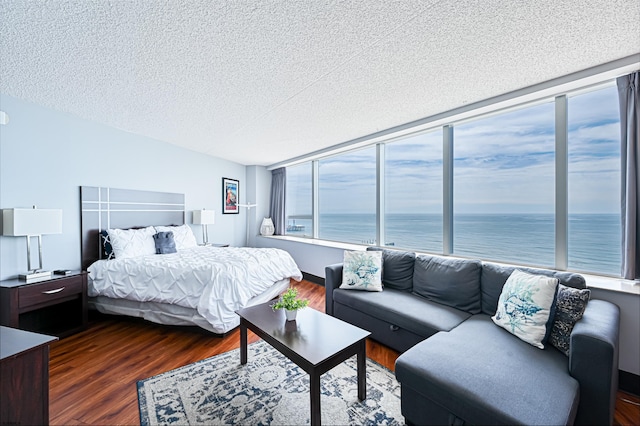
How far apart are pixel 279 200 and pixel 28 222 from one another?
3952 millimetres

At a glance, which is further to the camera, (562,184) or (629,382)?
(562,184)

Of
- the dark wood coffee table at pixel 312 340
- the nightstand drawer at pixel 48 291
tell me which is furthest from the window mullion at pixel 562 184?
the nightstand drawer at pixel 48 291

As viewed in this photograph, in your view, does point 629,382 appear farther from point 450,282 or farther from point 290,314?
point 290,314

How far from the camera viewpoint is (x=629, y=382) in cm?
182

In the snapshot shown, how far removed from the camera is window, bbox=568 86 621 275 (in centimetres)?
221

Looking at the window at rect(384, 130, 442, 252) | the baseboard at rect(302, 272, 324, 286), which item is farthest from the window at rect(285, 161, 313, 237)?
the window at rect(384, 130, 442, 252)

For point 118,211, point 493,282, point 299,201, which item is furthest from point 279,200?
point 493,282

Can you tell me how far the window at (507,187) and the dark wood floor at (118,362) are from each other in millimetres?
1388

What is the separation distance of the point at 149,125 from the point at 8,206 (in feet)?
5.41

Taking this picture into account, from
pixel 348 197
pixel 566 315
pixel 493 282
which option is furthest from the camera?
pixel 348 197

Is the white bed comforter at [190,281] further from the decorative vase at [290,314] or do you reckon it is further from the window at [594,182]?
the window at [594,182]

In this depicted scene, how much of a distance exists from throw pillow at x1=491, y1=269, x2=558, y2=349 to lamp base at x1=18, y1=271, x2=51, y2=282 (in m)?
4.18

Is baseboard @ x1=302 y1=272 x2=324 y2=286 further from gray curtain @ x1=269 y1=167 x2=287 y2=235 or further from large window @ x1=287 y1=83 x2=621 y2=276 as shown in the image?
gray curtain @ x1=269 y1=167 x2=287 y2=235

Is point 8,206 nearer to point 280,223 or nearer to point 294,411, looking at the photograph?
point 294,411
